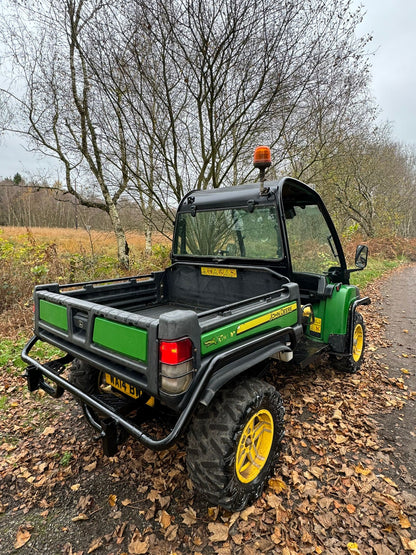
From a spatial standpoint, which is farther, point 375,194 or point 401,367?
point 375,194

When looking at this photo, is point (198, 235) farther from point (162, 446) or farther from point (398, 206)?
point (398, 206)

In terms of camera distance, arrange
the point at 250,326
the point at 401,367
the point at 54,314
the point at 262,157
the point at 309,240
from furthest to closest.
Result: the point at 401,367 < the point at 309,240 < the point at 262,157 < the point at 54,314 < the point at 250,326

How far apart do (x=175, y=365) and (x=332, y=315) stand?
7.95 ft

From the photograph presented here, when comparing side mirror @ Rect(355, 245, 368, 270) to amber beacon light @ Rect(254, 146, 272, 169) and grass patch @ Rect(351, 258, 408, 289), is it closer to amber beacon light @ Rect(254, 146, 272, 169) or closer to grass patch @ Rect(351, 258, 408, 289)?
amber beacon light @ Rect(254, 146, 272, 169)

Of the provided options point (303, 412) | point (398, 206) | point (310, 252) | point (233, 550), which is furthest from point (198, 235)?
point (398, 206)

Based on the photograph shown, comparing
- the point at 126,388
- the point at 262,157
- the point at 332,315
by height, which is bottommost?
the point at 126,388

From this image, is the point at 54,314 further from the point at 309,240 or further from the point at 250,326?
the point at 309,240

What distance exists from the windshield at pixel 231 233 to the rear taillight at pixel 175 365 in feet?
5.45

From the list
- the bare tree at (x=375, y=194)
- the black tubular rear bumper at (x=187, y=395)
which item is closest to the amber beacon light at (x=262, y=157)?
the black tubular rear bumper at (x=187, y=395)

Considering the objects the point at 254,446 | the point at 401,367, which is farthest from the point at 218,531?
the point at 401,367

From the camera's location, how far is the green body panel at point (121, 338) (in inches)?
66.9

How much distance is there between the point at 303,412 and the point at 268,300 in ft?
4.99

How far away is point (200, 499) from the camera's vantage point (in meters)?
2.11

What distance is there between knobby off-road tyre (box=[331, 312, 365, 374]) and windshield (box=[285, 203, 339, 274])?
2.51 ft
